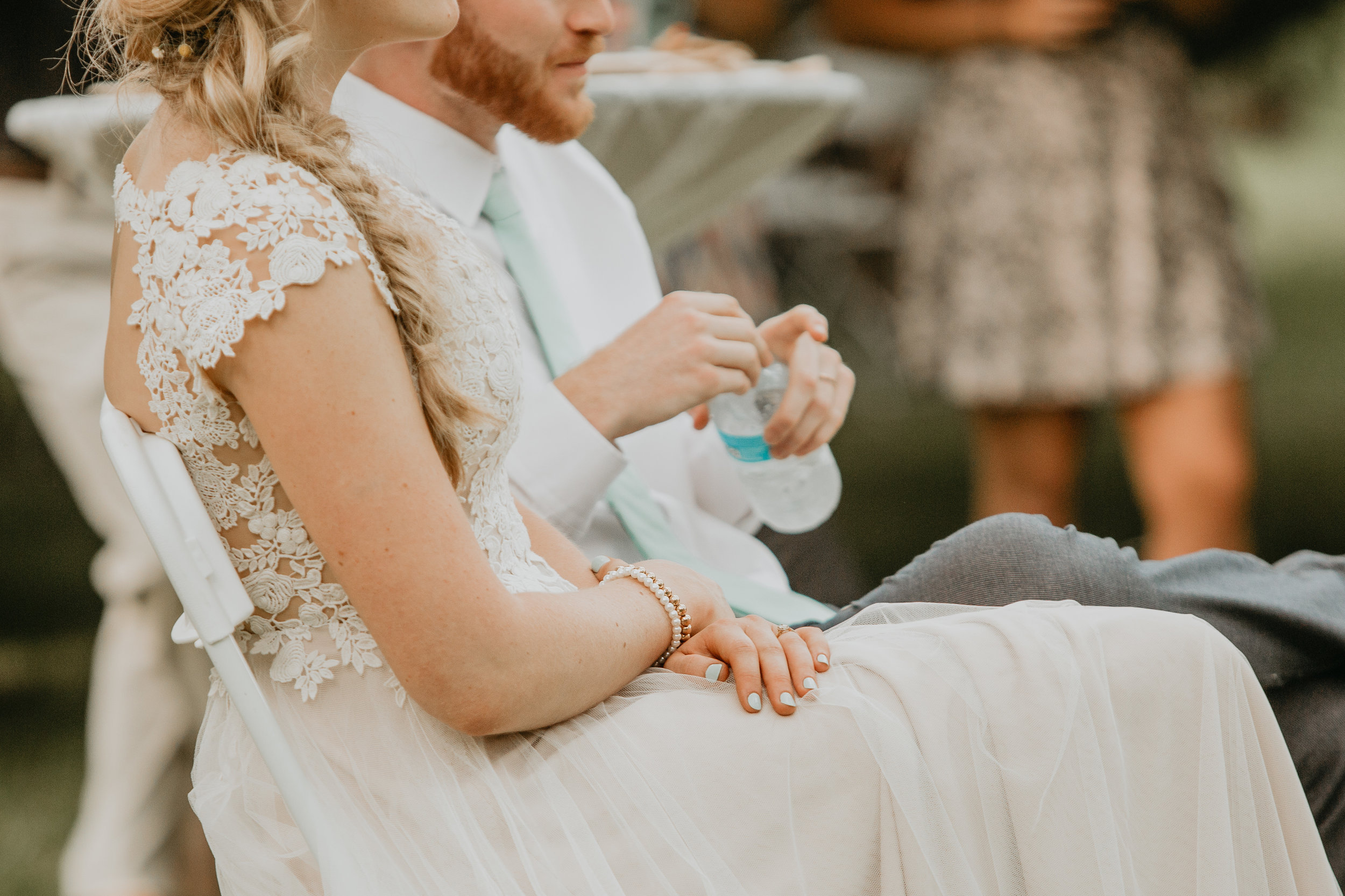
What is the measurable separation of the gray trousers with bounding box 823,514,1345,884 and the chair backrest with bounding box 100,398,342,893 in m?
0.62

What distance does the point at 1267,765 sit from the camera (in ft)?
3.38

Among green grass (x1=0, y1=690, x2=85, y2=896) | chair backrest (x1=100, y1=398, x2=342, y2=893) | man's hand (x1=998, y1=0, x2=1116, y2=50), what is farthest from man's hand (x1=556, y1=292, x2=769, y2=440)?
man's hand (x1=998, y1=0, x2=1116, y2=50)

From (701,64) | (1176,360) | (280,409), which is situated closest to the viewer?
(280,409)

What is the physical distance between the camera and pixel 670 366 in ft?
4.80

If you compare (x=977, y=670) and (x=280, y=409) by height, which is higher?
(x=280, y=409)

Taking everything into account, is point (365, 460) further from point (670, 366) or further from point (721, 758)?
point (670, 366)

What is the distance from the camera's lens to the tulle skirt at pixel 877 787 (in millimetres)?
975

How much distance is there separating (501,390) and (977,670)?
0.45 meters

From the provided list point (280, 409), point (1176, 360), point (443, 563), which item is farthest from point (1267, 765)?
point (1176, 360)

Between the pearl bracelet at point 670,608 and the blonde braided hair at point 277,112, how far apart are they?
236mm

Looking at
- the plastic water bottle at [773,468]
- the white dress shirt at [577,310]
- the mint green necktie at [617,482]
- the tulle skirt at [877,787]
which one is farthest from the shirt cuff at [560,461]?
the tulle skirt at [877,787]

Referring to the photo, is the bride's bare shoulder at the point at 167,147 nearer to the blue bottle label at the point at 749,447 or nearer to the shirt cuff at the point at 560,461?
the shirt cuff at the point at 560,461

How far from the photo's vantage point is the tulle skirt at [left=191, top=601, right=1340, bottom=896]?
3.20 feet

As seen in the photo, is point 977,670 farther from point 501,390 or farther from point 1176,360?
point 1176,360
